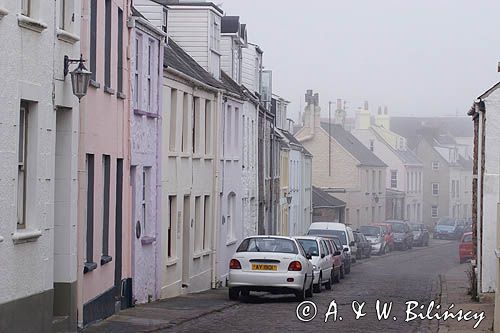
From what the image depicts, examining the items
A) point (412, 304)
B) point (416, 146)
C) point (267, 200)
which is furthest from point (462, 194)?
point (412, 304)

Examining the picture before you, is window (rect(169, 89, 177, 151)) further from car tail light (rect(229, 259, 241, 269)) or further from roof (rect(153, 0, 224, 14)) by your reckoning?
roof (rect(153, 0, 224, 14))

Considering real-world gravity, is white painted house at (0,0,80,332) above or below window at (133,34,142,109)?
below

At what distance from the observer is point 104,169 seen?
1994 cm

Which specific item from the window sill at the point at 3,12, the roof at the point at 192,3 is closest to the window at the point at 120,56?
the window sill at the point at 3,12

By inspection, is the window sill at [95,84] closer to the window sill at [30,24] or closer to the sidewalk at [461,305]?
the window sill at [30,24]

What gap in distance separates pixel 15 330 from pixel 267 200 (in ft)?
113

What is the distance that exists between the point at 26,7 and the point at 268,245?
12.3 m

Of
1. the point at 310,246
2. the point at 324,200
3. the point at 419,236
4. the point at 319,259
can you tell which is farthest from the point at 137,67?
the point at 419,236

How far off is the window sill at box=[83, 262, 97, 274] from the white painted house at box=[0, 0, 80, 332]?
37.6 inches

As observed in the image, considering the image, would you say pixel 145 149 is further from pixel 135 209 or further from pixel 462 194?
pixel 462 194

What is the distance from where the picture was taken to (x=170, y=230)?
27.8 metres

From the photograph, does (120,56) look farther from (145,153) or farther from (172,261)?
(172,261)

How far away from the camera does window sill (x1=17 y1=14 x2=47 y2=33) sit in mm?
13984

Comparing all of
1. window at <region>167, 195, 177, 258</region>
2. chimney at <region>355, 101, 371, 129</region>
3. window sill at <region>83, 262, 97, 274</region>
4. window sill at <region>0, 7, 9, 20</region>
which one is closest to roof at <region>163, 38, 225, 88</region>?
window at <region>167, 195, 177, 258</region>
